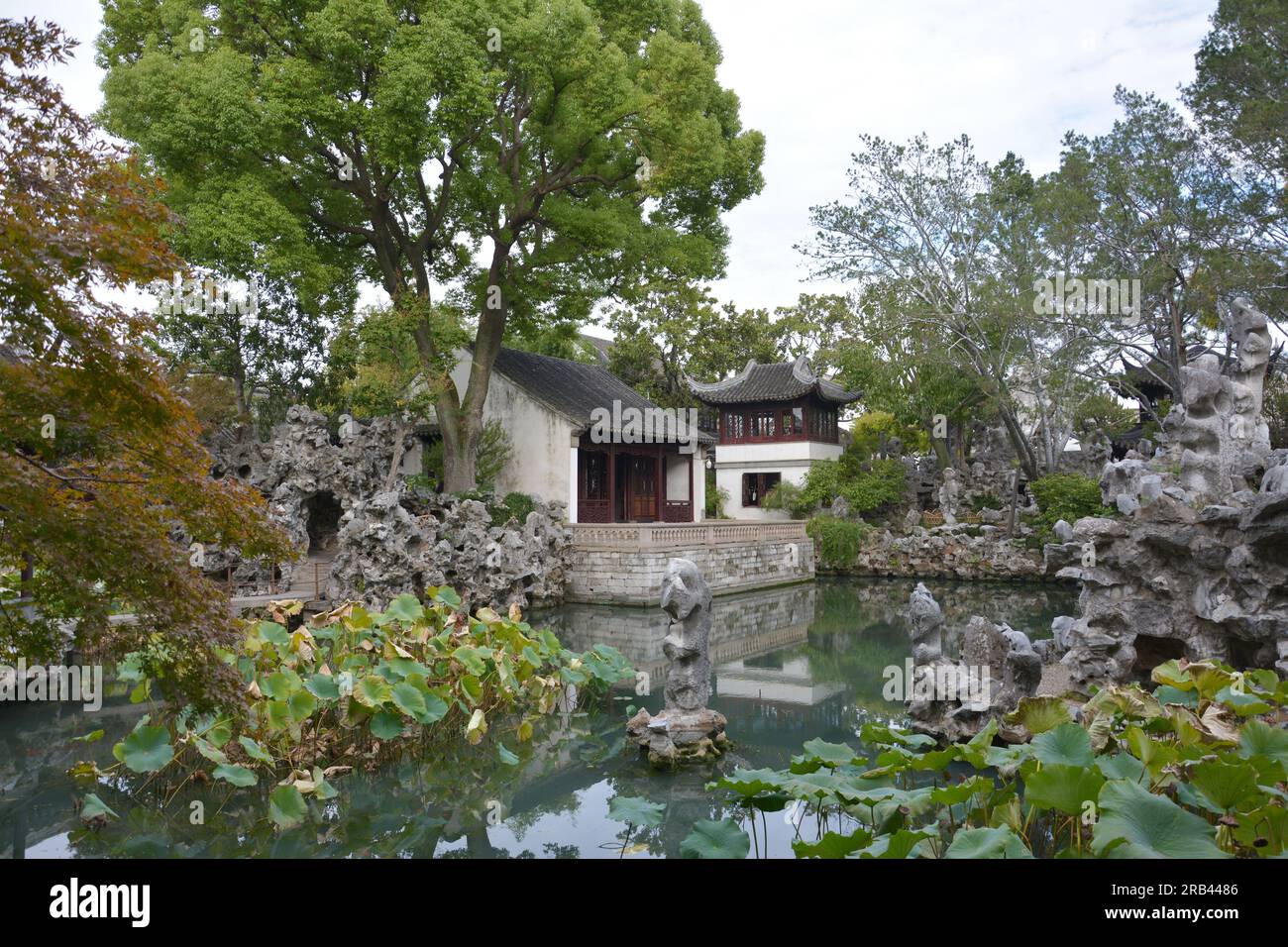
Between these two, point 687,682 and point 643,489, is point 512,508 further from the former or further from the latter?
point 687,682

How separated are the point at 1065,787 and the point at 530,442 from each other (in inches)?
769

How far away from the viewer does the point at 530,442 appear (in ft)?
72.8

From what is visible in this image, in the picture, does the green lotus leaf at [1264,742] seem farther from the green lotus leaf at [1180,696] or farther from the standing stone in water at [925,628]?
the standing stone in water at [925,628]

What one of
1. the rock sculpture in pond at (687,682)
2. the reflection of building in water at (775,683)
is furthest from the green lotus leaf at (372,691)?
the reflection of building in water at (775,683)

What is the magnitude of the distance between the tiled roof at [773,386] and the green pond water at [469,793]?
17.0 meters

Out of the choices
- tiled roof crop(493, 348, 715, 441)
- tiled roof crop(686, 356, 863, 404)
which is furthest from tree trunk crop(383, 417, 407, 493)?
tiled roof crop(686, 356, 863, 404)

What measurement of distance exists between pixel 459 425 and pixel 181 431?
15965mm

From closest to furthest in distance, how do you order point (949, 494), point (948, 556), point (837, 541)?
point (948, 556)
point (837, 541)
point (949, 494)

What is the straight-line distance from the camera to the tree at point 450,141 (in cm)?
1529

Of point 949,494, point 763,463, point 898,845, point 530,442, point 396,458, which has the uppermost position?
point 530,442

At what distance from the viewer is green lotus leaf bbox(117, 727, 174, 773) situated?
5504 millimetres

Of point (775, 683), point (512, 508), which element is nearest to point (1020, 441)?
point (512, 508)
